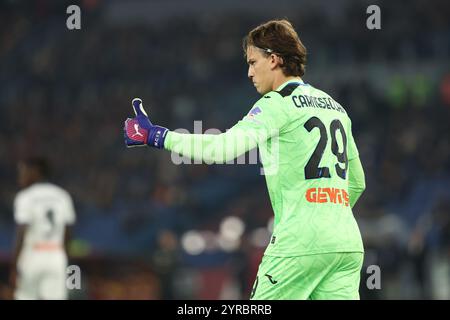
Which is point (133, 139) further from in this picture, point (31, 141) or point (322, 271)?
point (31, 141)

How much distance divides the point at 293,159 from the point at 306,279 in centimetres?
62

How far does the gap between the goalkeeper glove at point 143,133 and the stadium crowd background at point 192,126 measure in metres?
9.28

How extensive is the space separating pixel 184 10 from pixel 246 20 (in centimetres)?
195

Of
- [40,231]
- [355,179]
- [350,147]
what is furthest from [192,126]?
[350,147]

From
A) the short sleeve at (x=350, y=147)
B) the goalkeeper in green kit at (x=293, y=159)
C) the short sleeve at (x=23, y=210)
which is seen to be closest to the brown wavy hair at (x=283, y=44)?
the goalkeeper in green kit at (x=293, y=159)

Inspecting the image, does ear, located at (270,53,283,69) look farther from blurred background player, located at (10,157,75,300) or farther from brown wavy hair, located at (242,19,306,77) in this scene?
blurred background player, located at (10,157,75,300)

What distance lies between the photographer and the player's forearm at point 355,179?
5.28 meters

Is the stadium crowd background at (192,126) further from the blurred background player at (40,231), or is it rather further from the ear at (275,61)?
the ear at (275,61)

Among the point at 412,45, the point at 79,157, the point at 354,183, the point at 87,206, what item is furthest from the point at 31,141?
the point at 354,183

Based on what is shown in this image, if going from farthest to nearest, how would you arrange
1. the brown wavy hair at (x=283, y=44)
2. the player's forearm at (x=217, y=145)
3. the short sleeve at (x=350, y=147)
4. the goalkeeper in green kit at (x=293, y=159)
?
1. the short sleeve at (x=350, y=147)
2. the brown wavy hair at (x=283, y=44)
3. the goalkeeper in green kit at (x=293, y=159)
4. the player's forearm at (x=217, y=145)

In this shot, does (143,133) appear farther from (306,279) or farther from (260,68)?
(306,279)

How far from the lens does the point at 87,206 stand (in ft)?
64.3

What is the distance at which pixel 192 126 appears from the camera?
2125 cm

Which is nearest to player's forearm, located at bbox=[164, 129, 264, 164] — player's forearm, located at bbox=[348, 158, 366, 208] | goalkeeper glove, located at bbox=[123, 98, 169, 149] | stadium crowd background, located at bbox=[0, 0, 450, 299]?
goalkeeper glove, located at bbox=[123, 98, 169, 149]
